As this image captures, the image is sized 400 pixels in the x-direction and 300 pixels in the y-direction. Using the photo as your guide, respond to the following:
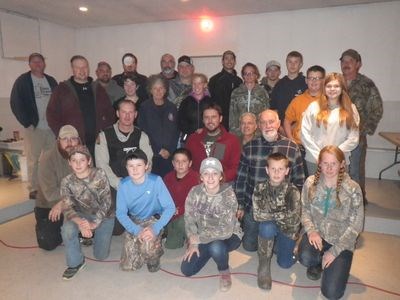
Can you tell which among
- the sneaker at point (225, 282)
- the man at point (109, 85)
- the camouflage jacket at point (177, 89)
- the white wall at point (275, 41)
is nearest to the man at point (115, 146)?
the camouflage jacket at point (177, 89)

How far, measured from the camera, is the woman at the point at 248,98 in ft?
11.1

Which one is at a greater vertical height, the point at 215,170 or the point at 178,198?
the point at 215,170

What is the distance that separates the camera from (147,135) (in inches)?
122

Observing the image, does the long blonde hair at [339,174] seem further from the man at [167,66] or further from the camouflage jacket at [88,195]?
the man at [167,66]

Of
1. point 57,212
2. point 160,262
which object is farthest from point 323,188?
point 57,212

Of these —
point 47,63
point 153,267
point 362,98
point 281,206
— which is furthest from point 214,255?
point 47,63

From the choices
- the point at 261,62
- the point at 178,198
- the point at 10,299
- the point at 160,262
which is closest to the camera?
the point at 10,299

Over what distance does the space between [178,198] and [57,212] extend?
1.03 meters

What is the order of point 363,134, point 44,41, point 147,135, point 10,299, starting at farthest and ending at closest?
point 44,41 < point 363,134 < point 147,135 < point 10,299

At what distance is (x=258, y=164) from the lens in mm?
2670

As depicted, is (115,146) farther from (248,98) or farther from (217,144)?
(248,98)

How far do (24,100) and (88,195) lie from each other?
191 cm

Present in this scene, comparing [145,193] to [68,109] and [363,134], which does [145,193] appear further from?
[363,134]

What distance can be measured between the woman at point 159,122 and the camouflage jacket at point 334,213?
1.48 m
